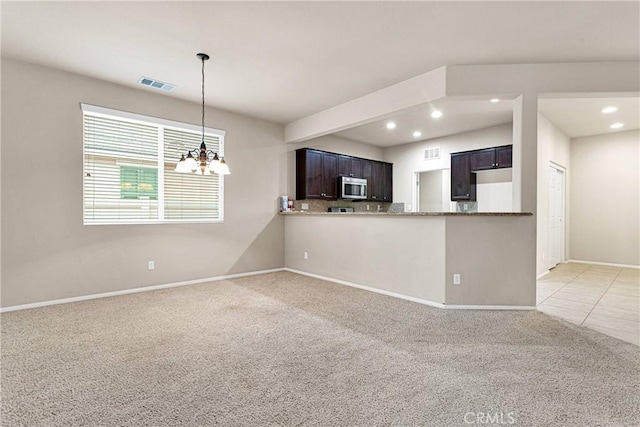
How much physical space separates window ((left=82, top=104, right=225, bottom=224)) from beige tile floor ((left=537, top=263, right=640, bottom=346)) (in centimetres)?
486

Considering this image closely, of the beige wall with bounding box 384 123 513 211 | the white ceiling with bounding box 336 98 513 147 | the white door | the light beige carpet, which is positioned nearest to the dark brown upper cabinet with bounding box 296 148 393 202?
the beige wall with bounding box 384 123 513 211

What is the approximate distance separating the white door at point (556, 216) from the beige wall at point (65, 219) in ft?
19.7

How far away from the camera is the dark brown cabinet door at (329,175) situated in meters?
6.29

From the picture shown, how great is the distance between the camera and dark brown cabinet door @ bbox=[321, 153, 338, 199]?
20.6ft

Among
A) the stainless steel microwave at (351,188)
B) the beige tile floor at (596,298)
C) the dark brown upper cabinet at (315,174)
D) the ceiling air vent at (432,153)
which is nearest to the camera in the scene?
the beige tile floor at (596,298)

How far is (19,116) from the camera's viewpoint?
11.5ft

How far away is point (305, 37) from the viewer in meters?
3.02

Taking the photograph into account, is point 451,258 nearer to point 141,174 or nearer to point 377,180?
point 377,180

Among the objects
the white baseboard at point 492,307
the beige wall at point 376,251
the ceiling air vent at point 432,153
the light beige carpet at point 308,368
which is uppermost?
the ceiling air vent at point 432,153

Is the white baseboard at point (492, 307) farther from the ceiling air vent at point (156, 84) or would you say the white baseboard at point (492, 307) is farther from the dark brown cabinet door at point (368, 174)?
the ceiling air vent at point (156, 84)

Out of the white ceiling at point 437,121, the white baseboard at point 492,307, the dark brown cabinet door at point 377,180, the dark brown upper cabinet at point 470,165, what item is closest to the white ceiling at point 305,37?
the white ceiling at point 437,121

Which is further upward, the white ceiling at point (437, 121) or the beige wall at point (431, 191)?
the white ceiling at point (437, 121)

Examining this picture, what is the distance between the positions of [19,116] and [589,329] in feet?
20.8

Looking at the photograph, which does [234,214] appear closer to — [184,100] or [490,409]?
[184,100]
